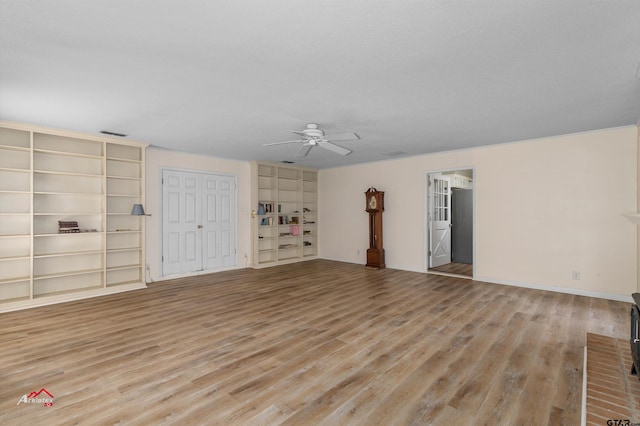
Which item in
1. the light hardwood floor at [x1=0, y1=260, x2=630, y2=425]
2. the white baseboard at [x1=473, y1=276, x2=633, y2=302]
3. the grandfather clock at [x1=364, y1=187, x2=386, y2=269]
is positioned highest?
the grandfather clock at [x1=364, y1=187, x2=386, y2=269]

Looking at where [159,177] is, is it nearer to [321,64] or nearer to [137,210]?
[137,210]

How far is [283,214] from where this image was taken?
7961mm

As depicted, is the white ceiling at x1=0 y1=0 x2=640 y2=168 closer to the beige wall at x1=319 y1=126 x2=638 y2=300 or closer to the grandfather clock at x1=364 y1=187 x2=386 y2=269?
the beige wall at x1=319 y1=126 x2=638 y2=300

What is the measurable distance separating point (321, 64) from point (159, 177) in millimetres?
4714

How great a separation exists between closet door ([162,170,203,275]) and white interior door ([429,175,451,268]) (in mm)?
5036

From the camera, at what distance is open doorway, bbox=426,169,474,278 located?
6.88 m

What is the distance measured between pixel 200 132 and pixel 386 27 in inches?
142

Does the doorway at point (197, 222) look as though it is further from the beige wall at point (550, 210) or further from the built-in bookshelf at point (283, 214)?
the beige wall at point (550, 210)

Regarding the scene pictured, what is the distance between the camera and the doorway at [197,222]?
20.5 feet

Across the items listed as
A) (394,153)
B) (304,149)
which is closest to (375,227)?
(394,153)

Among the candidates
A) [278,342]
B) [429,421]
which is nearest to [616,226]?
[429,421]

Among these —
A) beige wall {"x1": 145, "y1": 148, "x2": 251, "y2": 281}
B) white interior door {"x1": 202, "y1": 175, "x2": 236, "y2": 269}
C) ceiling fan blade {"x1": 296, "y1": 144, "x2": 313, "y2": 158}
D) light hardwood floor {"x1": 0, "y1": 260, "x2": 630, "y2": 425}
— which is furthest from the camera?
white interior door {"x1": 202, "y1": 175, "x2": 236, "y2": 269}

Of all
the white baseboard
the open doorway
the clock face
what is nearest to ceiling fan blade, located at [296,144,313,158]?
the clock face
